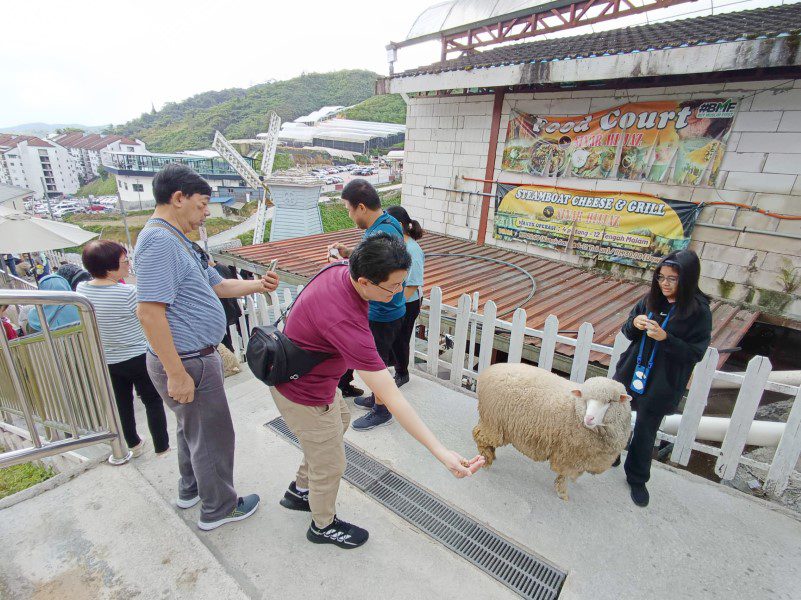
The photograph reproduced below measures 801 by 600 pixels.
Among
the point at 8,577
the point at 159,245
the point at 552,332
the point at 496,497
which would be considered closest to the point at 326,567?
the point at 496,497

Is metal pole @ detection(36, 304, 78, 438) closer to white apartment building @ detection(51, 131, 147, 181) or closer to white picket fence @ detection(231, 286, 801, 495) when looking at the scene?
white picket fence @ detection(231, 286, 801, 495)

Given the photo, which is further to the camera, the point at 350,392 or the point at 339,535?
the point at 350,392

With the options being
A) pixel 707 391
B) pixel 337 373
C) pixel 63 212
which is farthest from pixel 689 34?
pixel 63 212

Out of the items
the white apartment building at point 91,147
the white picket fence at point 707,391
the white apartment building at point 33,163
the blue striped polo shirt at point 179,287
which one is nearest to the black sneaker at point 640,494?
the white picket fence at point 707,391

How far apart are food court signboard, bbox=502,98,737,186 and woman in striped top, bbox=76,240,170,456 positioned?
6.99 meters

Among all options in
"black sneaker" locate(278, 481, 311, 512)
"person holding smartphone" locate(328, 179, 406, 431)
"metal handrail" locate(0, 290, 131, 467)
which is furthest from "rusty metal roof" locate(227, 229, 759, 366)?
"metal handrail" locate(0, 290, 131, 467)

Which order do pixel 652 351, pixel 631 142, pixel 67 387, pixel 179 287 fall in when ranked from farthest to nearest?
pixel 631 142 < pixel 67 387 < pixel 652 351 < pixel 179 287

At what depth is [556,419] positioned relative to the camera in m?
2.47

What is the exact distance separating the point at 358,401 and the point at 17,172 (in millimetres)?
96273

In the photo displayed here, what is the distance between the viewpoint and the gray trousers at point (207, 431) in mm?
2033

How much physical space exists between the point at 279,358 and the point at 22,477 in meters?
4.82

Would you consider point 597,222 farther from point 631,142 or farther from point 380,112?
point 380,112

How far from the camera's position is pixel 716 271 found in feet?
19.4

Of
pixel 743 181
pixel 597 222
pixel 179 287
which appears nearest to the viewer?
pixel 179 287
